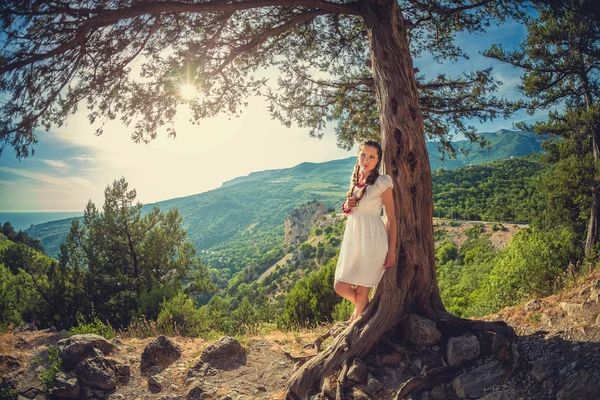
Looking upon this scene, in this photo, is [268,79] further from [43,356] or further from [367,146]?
[43,356]

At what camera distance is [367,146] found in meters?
3.32

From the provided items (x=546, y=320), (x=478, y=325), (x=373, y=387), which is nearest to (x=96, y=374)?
(x=373, y=387)

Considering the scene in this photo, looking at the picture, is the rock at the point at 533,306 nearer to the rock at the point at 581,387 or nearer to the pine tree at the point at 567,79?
the rock at the point at 581,387

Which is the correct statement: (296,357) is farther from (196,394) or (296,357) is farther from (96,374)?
(96,374)

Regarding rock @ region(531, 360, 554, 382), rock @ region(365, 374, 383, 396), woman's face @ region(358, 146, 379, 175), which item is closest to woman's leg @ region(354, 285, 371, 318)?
rock @ region(365, 374, 383, 396)

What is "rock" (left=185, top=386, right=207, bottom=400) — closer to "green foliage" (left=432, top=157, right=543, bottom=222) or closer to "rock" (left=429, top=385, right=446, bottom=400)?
"rock" (left=429, top=385, right=446, bottom=400)

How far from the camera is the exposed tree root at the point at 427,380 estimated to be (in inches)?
104

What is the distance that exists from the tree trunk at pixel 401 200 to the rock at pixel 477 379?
739mm

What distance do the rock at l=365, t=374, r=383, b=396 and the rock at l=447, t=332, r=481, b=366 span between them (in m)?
0.71

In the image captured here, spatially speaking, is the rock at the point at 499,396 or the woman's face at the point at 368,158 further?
Answer: the woman's face at the point at 368,158

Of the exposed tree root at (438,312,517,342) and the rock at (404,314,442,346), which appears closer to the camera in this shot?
the exposed tree root at (438,312,517,342)

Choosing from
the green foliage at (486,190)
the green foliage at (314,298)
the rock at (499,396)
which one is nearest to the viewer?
the rock at (499,396)

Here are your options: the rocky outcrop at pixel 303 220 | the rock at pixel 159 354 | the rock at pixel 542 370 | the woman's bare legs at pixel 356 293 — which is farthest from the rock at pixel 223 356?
the rocky outcrop at pixel 303 220

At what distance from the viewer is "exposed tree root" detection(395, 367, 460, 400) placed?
2643mm
